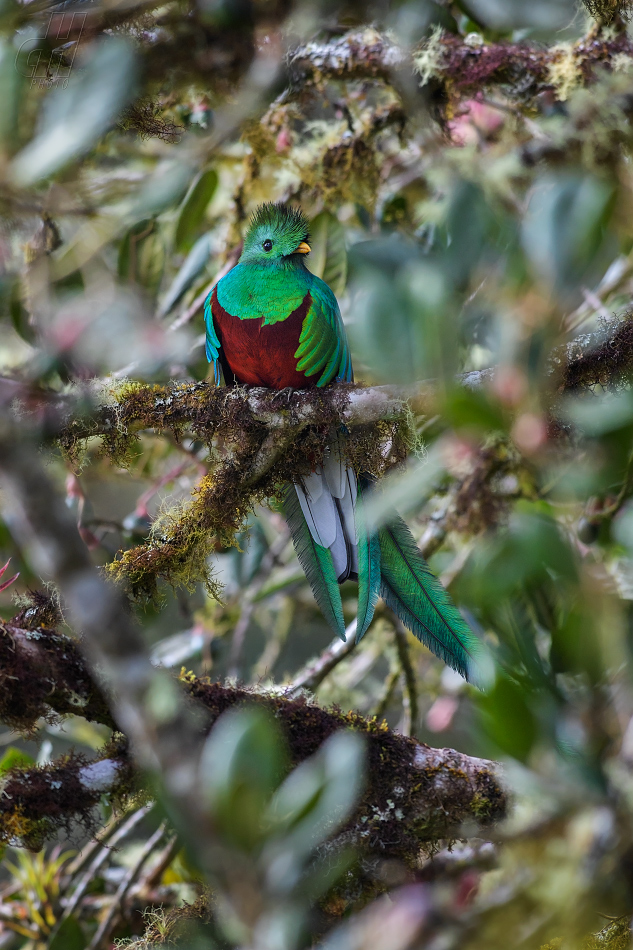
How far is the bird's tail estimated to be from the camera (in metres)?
1.89

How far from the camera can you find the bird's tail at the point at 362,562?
1887 mm

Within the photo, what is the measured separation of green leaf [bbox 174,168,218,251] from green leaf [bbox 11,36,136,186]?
108 cm

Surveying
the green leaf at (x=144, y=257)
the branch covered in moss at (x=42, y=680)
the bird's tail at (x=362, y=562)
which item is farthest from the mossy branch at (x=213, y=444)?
the green leaf at (x=144, y=257)

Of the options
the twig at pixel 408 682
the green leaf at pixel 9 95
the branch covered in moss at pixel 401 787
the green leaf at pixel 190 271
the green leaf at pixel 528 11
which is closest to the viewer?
the green leaf at pixel 9 95

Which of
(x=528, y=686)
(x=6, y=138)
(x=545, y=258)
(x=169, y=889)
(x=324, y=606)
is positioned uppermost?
(x=6, y=138)

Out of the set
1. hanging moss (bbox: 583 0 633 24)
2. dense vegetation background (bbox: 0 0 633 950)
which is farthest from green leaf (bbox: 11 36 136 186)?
hanging moss (bbox: 583 0 633 24)

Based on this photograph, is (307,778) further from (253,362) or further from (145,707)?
(253,362)

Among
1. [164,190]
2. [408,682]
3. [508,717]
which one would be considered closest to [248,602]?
[408,682]

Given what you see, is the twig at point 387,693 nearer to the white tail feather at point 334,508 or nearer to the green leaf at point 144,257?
the white tail feather at point 334,508

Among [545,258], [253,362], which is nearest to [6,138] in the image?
[253,362]

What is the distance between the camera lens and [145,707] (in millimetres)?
1002

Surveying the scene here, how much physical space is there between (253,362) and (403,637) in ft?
3.54

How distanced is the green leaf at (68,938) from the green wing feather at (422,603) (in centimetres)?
141

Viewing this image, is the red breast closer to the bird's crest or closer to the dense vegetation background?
the dense vegetation background
